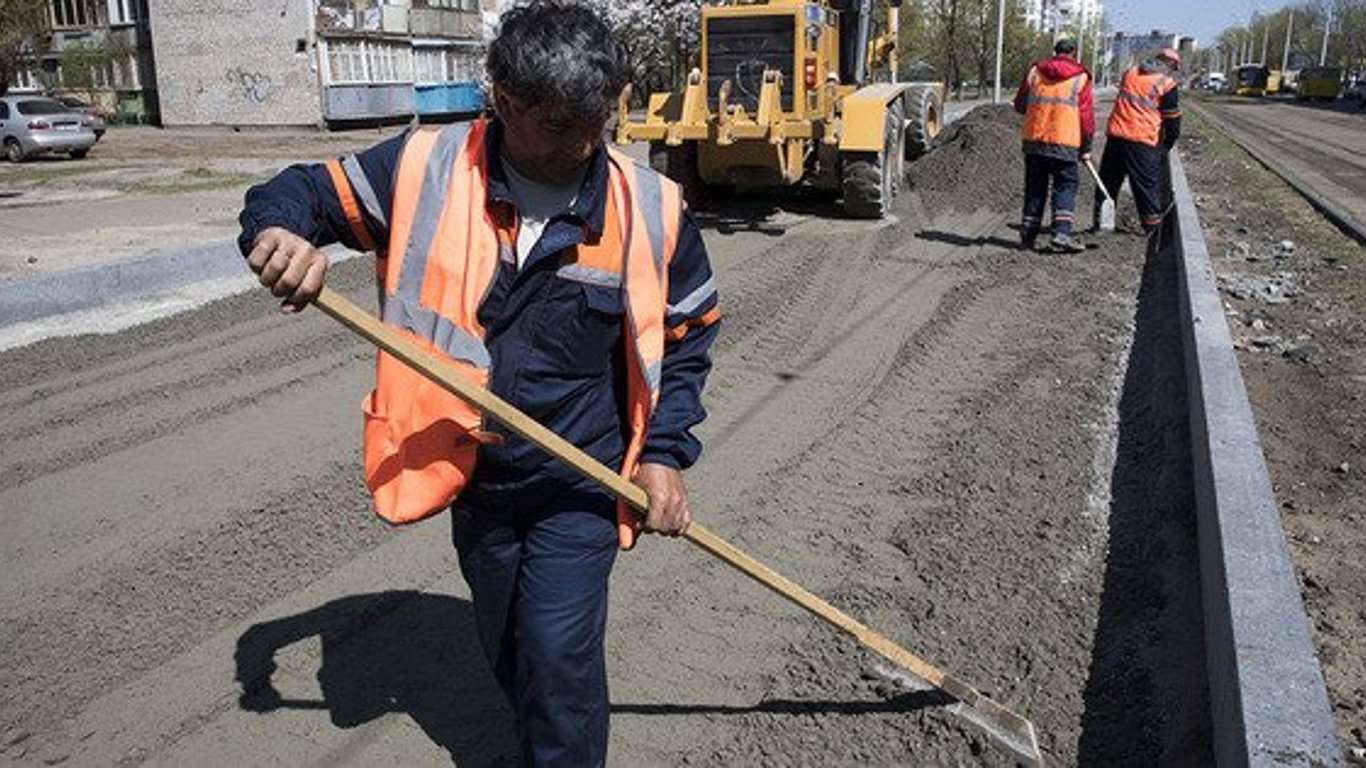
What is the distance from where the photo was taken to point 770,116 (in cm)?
1095

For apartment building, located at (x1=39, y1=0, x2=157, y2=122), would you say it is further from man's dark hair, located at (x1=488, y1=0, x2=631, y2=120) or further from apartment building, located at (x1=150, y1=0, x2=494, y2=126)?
man's dark hair, located at (x1=488, y1=0, x2=631, y2=120)

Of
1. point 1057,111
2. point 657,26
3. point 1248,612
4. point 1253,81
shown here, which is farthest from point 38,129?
point 1253,81

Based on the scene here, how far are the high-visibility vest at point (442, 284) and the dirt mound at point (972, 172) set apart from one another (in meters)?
10.9

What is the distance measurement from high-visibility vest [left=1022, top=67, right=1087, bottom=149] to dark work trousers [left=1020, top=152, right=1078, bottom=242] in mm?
181

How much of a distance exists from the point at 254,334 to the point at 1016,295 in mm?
5554

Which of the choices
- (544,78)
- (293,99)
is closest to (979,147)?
(544,78)

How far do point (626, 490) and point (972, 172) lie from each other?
13066mm

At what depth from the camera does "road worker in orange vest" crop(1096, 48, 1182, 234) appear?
33.7ft

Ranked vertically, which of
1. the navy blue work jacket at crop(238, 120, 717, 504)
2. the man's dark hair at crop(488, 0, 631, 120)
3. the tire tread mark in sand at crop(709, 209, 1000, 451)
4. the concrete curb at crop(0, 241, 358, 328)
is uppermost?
the man's dark hair at crop(488, 0, 631, 120)

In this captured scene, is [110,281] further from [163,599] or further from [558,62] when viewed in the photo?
[558,62]

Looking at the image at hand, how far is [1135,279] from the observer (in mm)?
9125

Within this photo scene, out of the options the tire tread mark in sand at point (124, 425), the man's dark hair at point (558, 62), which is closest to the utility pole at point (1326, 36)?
the tire tread mark in sand at point (124, 425)

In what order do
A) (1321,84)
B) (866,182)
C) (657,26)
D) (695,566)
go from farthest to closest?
(1321,84)
(657,26)
(866,182)
(695,566)

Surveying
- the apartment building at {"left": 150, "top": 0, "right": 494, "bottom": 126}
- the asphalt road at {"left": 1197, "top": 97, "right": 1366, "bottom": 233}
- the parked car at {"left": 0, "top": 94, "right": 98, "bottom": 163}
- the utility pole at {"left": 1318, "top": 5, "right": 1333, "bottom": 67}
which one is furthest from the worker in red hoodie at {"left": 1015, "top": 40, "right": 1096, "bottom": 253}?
the utility pole at {"left": 1318, "top": 5, "right": 1333, "bottom": 67}
